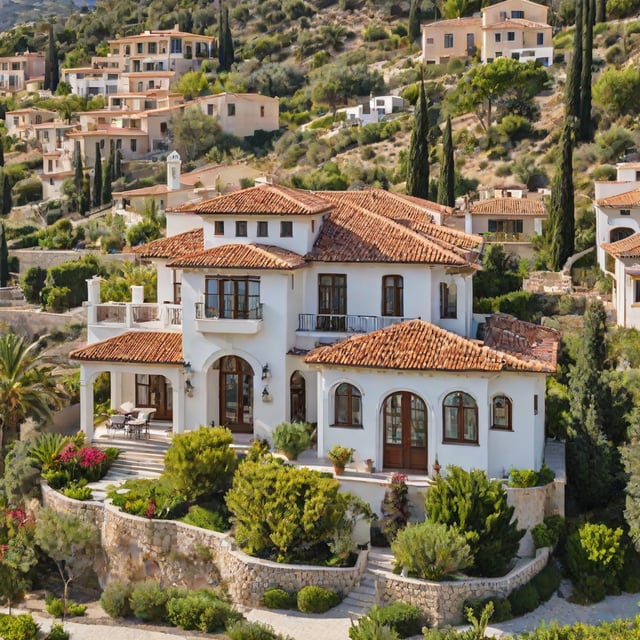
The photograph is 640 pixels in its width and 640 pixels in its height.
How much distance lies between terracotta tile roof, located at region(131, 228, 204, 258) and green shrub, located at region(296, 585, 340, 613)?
12.2 meters

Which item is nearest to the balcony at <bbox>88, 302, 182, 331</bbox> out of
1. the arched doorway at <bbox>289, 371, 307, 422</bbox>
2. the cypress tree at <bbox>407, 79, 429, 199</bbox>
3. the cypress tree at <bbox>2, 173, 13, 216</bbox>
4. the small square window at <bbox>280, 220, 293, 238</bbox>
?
the small square window at <bbox>280, 220, 293, 238</bbox>

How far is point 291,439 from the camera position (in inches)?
1144

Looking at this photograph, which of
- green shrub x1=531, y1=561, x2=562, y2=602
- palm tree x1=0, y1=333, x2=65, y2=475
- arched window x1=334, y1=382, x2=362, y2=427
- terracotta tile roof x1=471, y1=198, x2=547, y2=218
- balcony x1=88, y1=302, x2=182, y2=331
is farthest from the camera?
terracotta tile roof x1=471, y1=198, x2=547, y2=218

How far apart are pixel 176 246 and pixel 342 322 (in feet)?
20.3

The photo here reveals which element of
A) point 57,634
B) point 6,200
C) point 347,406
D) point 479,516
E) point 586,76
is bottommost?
point 57,634

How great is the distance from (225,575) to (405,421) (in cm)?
610

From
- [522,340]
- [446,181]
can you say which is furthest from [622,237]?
[522,340]

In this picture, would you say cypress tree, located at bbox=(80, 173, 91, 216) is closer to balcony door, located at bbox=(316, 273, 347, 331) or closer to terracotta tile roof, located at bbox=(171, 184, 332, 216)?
terracotta tile roof, located at bbox=(171, 184, 332, 216)

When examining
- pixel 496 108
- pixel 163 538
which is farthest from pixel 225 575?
pixel 496 108

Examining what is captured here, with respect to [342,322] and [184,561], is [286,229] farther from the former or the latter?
[184,561]

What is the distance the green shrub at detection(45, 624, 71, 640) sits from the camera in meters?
24.1

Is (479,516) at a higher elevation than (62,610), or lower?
higher

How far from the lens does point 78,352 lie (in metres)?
32.2

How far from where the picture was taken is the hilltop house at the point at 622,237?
4400cm
